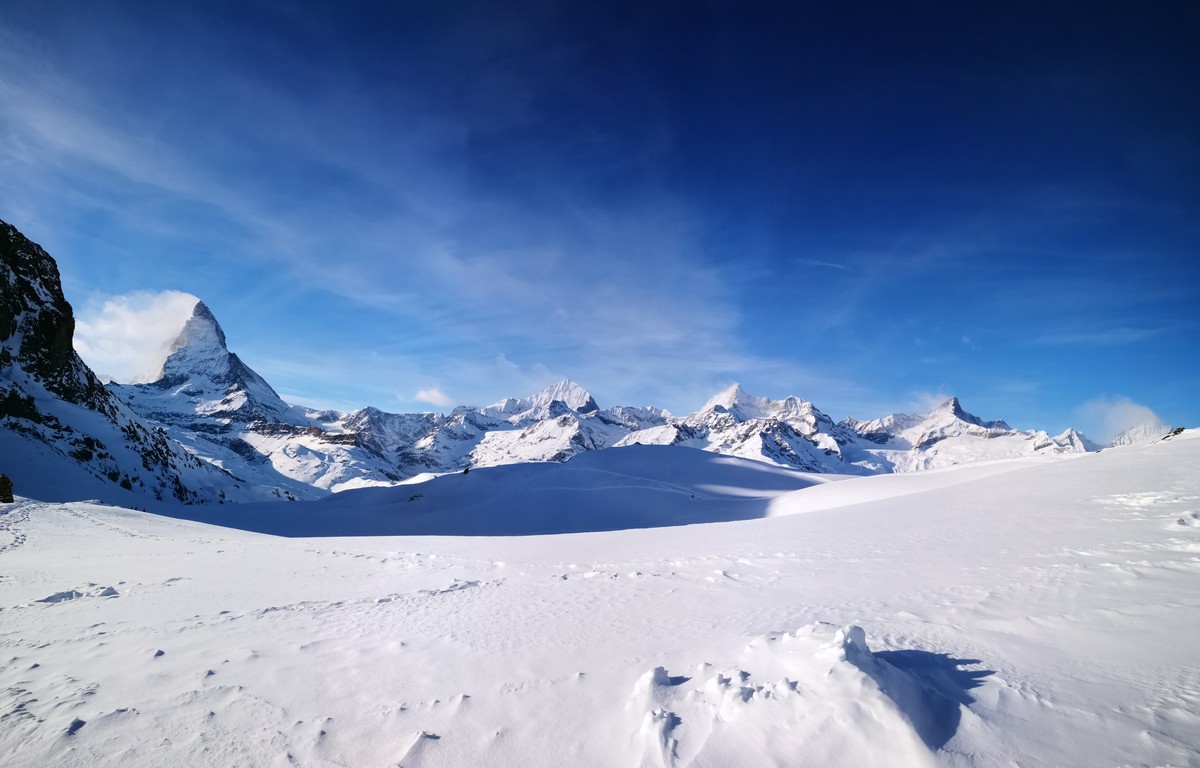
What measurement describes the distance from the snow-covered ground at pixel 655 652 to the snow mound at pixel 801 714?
14mm

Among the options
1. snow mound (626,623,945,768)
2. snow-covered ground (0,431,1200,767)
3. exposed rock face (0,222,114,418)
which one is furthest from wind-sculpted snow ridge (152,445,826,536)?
exposed rock face (0,222,114,418)

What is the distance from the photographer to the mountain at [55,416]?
35.8m

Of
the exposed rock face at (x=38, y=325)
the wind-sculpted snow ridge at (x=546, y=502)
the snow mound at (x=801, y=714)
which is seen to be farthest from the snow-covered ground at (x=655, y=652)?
the exposed rock face at (x=38, y=325)

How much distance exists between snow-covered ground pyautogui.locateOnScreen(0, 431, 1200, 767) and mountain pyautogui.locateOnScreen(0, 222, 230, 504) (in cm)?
3876

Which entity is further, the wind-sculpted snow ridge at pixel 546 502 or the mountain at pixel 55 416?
the mountain at pixel 55 416

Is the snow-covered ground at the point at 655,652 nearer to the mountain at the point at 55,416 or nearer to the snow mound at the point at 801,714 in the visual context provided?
the snow mound at the point at 801,714

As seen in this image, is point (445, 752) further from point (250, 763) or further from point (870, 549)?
point (870, 549)

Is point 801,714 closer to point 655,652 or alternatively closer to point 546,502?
point 655,652

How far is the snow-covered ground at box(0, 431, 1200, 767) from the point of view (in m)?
2.90

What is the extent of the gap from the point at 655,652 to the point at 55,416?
5953cm

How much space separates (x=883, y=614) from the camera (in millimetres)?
4977

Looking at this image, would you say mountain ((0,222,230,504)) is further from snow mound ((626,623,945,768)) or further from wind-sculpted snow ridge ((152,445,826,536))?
snow mound ((626,623,945,768))

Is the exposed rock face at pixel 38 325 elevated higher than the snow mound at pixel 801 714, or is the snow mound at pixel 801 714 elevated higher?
the exposed rock face at pixel 38 325

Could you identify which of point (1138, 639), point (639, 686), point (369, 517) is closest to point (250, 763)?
point (639, 686)
